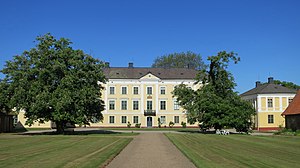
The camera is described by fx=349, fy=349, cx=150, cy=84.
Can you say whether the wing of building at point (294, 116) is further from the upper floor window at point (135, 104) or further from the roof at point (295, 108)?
the upper floor window at point (135, 104)

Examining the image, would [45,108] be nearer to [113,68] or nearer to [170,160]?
[170,160]

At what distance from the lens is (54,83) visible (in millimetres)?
38281

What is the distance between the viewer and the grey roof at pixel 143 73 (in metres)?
67.2

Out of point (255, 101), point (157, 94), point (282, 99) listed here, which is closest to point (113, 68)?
point (157, 94)

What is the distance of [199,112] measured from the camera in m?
42.1

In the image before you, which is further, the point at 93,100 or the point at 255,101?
the point at 255,101

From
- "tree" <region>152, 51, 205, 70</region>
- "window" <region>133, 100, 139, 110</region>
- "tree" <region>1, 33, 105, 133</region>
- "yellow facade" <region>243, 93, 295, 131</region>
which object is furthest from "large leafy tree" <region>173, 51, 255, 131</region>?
"tree" <region>152, 51, 205, 70</region>

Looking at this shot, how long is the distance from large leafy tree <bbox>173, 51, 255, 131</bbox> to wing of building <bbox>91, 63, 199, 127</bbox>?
22.5 m

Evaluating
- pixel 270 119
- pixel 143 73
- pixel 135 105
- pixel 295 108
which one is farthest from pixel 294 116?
pixel 143 73

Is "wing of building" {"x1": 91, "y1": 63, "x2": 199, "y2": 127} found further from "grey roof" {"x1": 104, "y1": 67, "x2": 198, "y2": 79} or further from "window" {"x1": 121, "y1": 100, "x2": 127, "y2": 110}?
"grey roof" {"x1": 104, "y1": 67, "x2": 198, "y2": 79}

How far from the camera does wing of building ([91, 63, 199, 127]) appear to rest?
66875mm

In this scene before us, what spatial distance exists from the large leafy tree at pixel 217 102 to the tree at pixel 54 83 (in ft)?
37.0

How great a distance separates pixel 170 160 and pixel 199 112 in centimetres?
2782

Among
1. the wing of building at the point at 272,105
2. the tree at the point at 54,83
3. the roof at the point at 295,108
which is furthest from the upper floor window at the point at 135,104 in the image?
the roof at the point at 295,108
